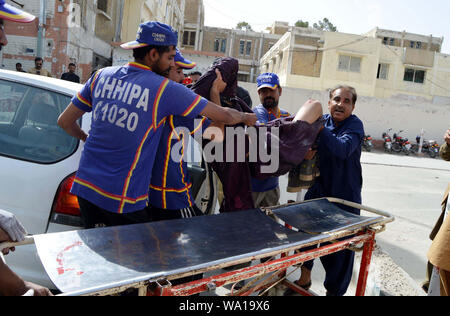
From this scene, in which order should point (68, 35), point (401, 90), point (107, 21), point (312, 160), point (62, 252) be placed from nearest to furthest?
point (62, 252)
point (312, 160)
point (68, 35)
point (107, 21)
point (401, 90)

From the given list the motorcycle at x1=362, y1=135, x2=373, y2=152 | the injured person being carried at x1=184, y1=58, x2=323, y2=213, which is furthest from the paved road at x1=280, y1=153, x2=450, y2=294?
the motorcycle at x1=362, y1=135, x2=373, y2=152

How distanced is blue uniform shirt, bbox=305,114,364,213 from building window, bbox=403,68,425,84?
3234cm

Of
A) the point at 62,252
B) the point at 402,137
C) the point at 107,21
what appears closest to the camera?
the point at 62,252

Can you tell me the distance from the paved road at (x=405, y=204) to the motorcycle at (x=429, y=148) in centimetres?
621

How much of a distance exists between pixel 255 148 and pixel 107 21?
48.5 feet

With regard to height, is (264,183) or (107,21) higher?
(107,21)

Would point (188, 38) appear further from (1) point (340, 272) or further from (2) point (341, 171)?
(1) point (340, 272)

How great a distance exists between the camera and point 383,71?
29.9 meters

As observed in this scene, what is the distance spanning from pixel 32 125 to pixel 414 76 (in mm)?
34434

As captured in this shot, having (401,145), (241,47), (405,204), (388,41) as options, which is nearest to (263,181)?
(405,204)

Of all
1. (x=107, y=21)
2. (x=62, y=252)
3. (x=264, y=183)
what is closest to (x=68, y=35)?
(x=107, y=21)

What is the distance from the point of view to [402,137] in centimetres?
1903

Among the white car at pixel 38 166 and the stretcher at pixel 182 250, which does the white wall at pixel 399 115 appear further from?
the stretcher at pixel 182 250

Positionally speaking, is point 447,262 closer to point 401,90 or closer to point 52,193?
point 52,193
